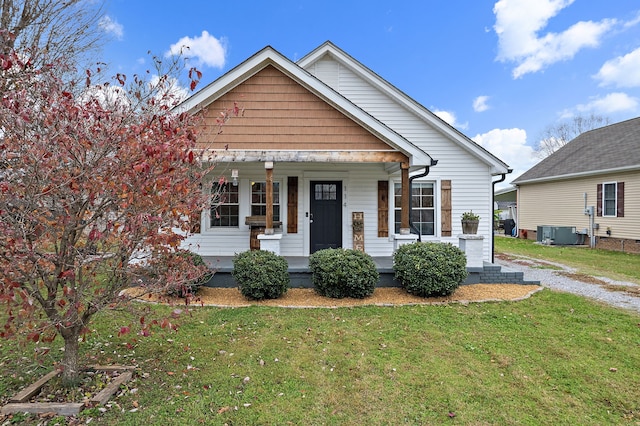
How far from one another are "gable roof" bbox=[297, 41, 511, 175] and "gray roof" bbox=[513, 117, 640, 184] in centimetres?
800

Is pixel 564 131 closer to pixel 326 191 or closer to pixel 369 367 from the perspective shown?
pixel 326 191

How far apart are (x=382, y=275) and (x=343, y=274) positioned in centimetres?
134

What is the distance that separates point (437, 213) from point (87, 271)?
27.7ft

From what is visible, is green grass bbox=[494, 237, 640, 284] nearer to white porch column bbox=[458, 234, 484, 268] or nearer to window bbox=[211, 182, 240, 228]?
white porch column bbox=[458, 234, 484, 268]

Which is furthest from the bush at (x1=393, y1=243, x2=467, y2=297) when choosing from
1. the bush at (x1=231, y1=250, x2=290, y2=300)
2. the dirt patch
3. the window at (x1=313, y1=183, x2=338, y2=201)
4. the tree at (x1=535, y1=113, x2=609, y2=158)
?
the tree at (x1=535, y1=113, x2=609, y2=158)

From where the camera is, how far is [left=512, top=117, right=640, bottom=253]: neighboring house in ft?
44.9

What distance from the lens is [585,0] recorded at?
43.0 feet

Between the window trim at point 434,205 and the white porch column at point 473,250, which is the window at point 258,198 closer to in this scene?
the window trim at point 434,205

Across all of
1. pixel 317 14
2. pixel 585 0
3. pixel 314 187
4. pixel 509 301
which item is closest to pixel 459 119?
pixel 585 0

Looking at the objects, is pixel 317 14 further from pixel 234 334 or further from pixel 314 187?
pixel 234 334

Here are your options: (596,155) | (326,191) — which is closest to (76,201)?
(326,191)

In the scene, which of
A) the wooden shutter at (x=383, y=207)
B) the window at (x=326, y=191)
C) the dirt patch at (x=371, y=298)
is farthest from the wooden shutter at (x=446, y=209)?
the window at (x=326, y=191)

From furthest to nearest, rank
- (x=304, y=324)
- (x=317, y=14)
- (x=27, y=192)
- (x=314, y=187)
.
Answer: (x=317, y=14) < (x=314, y=187) < (x=304, y=324) < (x=27, y=192)

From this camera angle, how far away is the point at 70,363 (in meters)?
3.22
